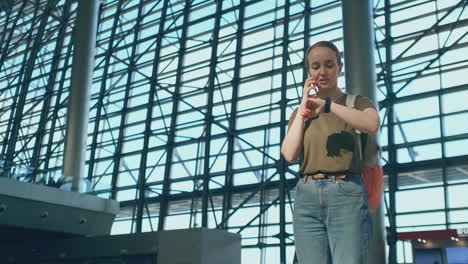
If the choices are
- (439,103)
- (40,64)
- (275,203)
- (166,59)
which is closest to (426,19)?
(439,103)

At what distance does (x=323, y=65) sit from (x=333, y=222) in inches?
23.5

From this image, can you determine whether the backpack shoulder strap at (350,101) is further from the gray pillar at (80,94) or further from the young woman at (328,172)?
the gray pillar at (80,94)

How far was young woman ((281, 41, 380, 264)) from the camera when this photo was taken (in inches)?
78.1

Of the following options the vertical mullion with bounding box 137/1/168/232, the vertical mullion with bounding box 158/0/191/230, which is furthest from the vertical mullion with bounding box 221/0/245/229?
the vertical mullion with bounding box 137/1/168/232

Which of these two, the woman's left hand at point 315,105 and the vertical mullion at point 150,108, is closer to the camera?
the woman's left hand at point 315,105

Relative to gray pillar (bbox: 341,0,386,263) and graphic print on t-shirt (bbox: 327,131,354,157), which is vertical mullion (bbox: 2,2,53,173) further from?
graphic print on t-shirt (bbox: 327,131,354,157)

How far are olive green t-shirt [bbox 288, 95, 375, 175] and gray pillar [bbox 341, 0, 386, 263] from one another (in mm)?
6889

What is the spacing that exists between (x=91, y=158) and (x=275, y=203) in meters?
7.05

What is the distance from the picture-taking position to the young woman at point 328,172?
198 cm

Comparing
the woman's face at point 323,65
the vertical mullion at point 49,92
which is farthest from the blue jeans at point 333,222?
the vertical mullion at point 49,92

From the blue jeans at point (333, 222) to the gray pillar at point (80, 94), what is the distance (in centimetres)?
1276

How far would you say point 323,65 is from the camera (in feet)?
7.09

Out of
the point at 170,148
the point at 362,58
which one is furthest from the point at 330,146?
the point at 170,148

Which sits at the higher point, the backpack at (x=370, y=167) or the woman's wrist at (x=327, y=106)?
the woman's wrist at (x=327, y=106)
